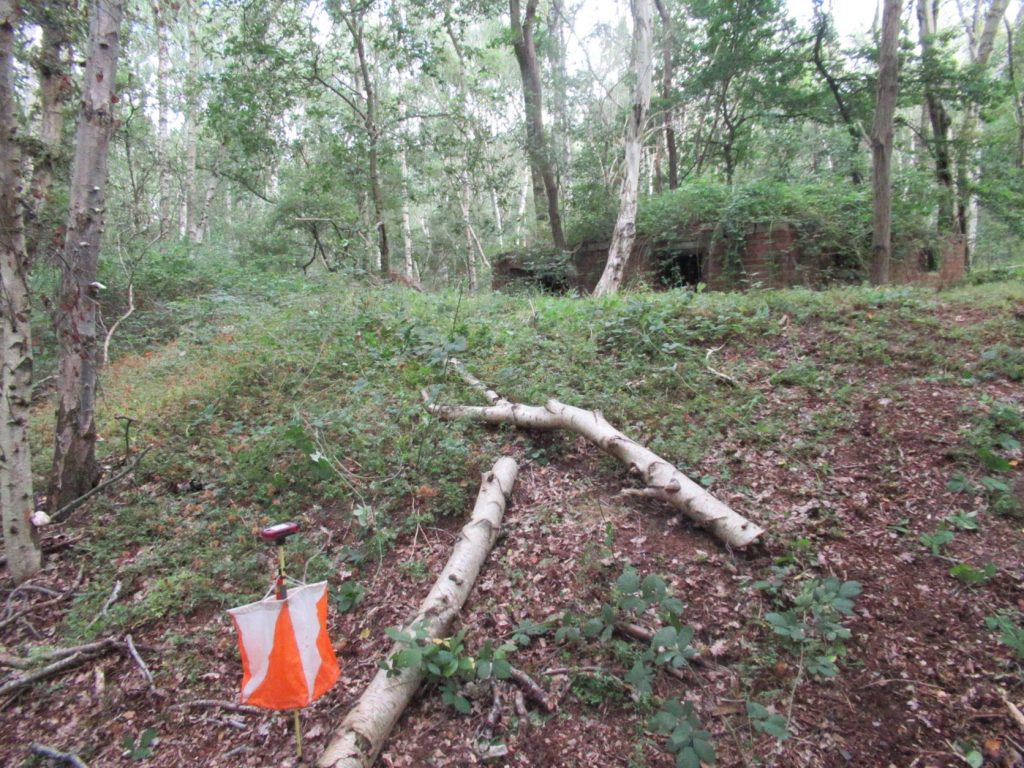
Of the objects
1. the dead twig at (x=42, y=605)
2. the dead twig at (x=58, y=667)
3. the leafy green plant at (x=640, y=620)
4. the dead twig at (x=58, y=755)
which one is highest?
the leafy green plant at (x=640, y=620)

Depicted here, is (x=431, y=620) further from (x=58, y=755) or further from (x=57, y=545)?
(x=57, y=545)

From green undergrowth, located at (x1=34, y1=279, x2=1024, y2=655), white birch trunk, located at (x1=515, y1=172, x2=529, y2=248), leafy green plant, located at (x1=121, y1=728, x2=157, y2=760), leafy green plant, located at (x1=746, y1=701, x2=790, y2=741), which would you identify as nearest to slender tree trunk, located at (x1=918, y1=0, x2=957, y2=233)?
green undergrowth, located at (x1=34, y1=279, x2=1024, y2=655)

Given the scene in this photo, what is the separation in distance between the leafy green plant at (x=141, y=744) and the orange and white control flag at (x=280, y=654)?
2.78 feet

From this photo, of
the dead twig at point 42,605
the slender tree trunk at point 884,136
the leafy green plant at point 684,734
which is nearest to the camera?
the leafy green plant at point 684,734

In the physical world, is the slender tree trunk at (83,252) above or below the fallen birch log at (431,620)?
above

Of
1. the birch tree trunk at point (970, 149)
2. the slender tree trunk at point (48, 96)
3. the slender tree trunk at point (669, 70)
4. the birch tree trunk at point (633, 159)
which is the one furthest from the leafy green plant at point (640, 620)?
the slender tree trunk at point (669, 70)

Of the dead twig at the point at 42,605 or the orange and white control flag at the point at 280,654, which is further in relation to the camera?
the dead twig at the point at 42,605

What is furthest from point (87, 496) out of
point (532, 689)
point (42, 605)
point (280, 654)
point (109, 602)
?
point (532, 689)

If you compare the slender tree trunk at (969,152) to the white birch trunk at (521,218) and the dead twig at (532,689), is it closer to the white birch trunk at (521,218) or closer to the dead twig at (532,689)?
the white birch trunk at (521,218)

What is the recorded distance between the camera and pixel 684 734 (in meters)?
1.98

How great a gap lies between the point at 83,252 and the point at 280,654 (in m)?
3.54

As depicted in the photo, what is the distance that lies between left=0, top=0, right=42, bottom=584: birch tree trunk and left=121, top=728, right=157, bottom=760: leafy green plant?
1752 mm

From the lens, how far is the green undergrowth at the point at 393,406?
11.7 feet

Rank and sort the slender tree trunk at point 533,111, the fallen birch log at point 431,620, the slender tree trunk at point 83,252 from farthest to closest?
1. the slender tree trunk at point 533,111
2. the slender tree trunk at point 83,252
3. the fallen birch log at point 431,620
